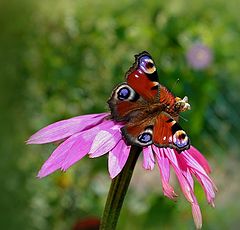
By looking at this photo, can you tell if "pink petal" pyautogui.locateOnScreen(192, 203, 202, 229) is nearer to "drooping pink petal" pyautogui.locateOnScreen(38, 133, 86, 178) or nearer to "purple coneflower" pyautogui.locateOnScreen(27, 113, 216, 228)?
"purple coneflower" pyautogui.locateOnScreen(27, 113, 216, 228)

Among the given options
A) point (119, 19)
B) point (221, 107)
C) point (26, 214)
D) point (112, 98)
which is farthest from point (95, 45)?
point (112, 98)

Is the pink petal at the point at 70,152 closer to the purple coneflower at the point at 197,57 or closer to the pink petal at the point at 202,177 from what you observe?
the pink petal at the point at 202,177

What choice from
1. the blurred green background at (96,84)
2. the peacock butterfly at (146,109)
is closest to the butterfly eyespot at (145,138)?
the peacock butterfly at (146,109)

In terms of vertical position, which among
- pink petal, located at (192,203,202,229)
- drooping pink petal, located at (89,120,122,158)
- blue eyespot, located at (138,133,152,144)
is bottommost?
pink petal, located at (192,203,202,229)

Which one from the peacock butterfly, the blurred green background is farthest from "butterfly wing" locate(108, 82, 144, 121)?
the blurred green background

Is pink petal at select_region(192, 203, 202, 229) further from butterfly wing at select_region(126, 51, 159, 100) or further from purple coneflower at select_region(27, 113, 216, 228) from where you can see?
butterfly wing at select_region(126, 51, 159, 100)

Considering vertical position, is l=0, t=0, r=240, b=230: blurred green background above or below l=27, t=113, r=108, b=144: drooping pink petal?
above

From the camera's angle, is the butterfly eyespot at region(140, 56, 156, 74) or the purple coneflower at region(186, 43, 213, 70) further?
the purple coneflower at region(186, 43, 213, 70)
